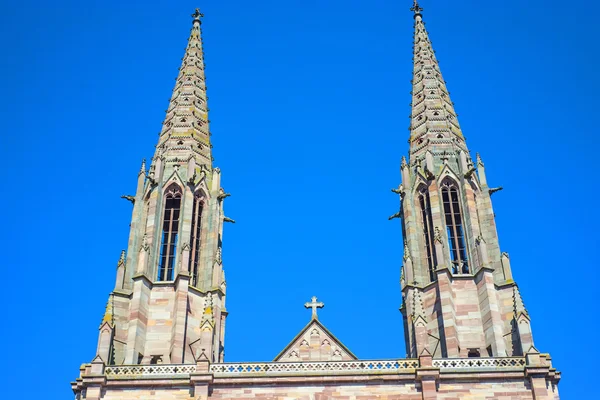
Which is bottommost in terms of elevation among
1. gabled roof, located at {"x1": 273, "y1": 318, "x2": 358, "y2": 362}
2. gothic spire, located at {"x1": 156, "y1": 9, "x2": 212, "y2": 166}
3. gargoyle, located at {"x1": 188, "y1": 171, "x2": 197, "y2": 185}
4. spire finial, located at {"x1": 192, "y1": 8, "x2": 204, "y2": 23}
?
gabled roof, located at {"x1": 273, "y1": 318, "x2": 358, "y2": 362}

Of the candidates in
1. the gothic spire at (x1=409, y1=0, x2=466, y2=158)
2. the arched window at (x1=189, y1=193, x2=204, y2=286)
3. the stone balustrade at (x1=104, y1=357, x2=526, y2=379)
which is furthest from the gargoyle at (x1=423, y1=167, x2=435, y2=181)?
the arched window at (x1=189, y1=193, x2=204, y2=286)

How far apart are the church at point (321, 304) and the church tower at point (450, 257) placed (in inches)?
2.3

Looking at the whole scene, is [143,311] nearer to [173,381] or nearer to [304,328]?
[173,381]

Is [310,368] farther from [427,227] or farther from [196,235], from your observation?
[427,227]

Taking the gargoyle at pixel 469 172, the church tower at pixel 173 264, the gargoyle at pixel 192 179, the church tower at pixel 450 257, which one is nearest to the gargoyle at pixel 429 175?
the church tower at pixel 450 257

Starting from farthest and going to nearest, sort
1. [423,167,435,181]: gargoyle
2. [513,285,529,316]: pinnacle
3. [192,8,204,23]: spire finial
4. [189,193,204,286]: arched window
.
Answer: [192,8,204,23]: spire finial → [423,167,435,181]: gargoyle → [189,193,204,286]: arched window → [513,285,529,316]: pinnacle

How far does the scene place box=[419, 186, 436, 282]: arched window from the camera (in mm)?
36438

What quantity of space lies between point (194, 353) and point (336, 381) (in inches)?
232

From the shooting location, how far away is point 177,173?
39.1m

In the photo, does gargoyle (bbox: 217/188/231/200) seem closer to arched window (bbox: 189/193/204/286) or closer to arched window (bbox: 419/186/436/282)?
arched window (bbox: 189/193/204/286)

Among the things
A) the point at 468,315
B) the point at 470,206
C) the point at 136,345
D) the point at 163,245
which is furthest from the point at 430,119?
the point at 136,345

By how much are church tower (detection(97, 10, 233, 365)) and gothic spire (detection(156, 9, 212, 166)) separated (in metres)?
0.06

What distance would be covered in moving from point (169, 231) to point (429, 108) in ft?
44.8

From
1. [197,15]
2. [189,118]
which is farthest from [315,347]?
[197,15]
